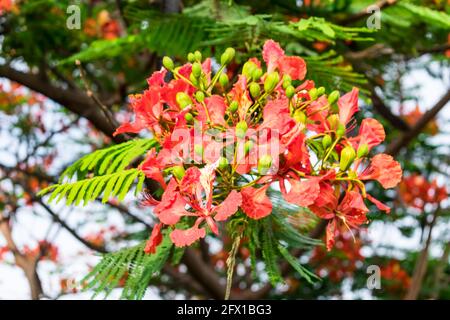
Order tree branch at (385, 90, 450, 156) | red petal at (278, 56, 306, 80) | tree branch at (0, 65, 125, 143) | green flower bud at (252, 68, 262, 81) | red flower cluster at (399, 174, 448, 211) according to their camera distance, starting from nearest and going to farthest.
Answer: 1. green flower bud at (252, 68, 262, 81)
2. red petal at (278, 56, 306, 80)
3. tree branch at (0, 65, 125, 143)
4. tree branch at (385, 90, 450, 156)
5. red flower cluster at (399, 174, 448, 211)

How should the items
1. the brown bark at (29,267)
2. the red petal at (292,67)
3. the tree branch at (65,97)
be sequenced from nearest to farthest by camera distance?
the red petal at (292,67)
the tree branch at (65,97)
the brown bark at (29,267)

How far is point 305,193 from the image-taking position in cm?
174

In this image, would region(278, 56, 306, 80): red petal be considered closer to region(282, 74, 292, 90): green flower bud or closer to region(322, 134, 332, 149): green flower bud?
region(282, 74, 292, 90): green flower bud

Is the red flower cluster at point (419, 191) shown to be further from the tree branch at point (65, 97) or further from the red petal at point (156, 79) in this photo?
the red petal at point (156, 79)

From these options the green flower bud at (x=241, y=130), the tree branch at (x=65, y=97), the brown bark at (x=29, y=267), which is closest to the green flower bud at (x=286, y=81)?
the green flower bud at (x=241, y=130)

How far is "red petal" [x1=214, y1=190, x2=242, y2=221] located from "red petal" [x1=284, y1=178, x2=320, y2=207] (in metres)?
0.12

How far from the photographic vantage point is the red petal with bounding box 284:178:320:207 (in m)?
1.74

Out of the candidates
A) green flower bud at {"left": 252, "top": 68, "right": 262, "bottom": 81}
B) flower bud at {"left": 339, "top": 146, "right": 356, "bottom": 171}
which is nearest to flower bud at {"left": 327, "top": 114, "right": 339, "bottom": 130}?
flower bud at {"left": 339, "top": 146, "right": 356, "bottom": 171}

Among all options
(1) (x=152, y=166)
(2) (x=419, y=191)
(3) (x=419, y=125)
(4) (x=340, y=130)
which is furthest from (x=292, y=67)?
(2) (x=419, y=191)

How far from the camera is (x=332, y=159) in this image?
197cm

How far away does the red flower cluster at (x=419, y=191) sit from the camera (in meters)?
6.30

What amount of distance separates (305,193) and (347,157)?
13cm

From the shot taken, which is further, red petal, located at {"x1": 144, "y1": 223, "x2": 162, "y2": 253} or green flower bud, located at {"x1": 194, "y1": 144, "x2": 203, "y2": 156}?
red petal, located at {"x1": 144, "y1": 223, "x2": 162, "y2": 253}
